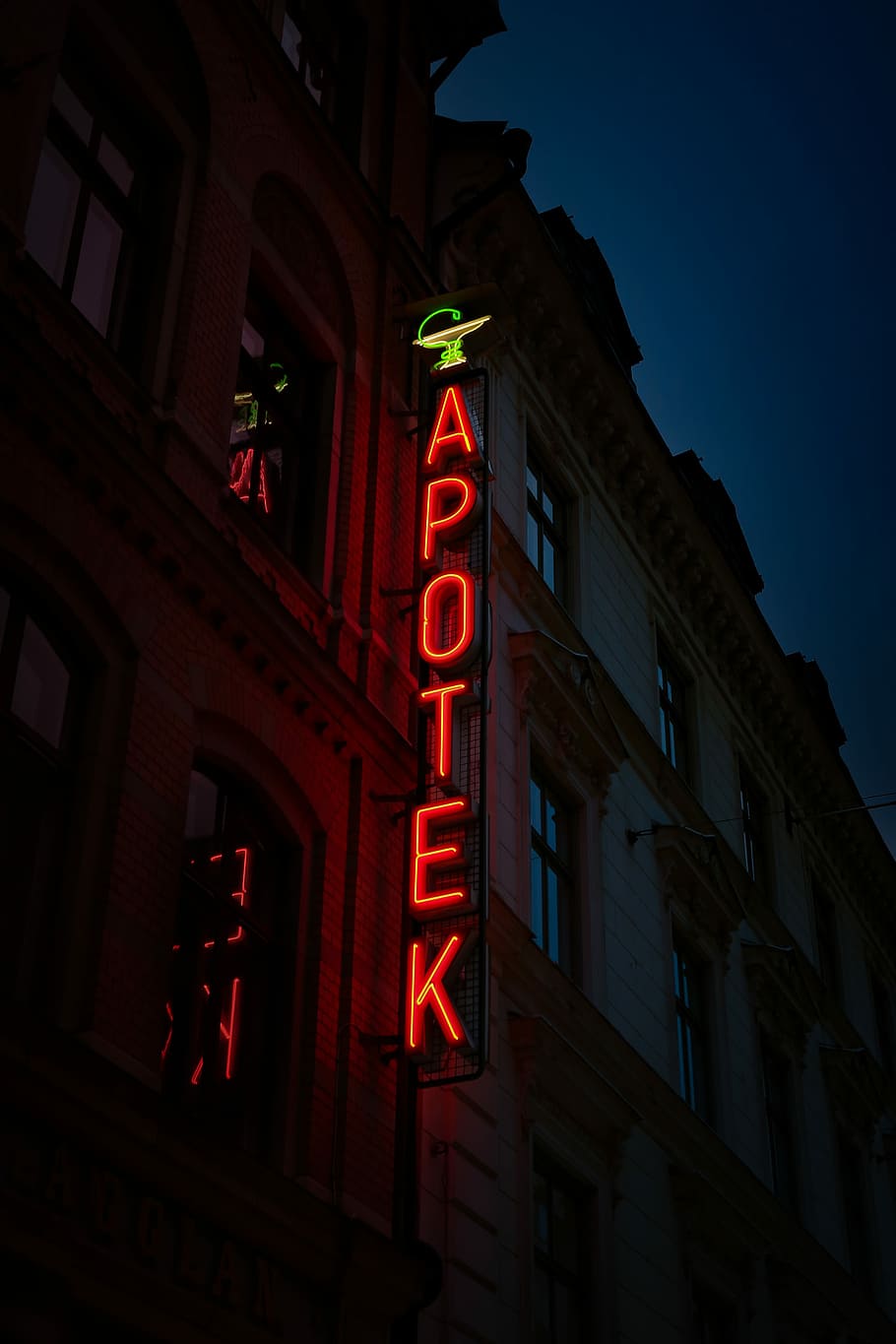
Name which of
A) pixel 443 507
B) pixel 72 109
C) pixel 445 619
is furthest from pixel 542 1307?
pixel 72 109

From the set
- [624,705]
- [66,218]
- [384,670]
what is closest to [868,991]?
[624,705]

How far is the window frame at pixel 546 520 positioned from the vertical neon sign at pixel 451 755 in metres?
3.24

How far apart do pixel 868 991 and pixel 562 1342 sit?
17.9 m

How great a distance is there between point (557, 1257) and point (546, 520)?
8546 millimetres

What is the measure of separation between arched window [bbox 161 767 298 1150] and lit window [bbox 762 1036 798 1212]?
37.7 ft

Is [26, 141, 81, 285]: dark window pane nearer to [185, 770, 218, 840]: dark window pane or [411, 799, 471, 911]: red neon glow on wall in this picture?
[185, 770, 218, 840]: dark window pane

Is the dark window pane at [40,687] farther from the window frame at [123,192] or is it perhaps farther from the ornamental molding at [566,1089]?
the ornamental molding at [566,1089]

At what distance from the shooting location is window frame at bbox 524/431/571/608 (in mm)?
19047

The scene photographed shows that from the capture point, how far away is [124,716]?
10453 millimetres

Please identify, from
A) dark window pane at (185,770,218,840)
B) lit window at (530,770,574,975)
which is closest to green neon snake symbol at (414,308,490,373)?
lit window at (530,770,574,975)

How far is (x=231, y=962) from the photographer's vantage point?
442 inches

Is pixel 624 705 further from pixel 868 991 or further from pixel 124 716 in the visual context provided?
pixel 868 991

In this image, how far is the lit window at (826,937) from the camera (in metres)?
28.1

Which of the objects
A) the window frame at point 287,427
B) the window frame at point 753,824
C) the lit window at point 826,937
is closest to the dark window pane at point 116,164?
the window frame at point 287,427
